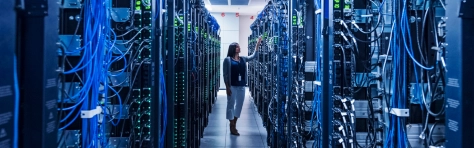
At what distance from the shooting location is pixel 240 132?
8.35 m

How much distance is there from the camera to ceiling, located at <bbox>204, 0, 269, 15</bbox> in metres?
14.4

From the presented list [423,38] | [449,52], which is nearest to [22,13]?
[449,52]

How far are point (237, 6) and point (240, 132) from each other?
8.33 metres

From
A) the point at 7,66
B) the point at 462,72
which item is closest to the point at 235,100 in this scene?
the point at 462,72

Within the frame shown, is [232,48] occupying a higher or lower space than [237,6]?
lower

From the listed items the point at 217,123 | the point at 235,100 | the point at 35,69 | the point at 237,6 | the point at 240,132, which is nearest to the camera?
the point at 35,69

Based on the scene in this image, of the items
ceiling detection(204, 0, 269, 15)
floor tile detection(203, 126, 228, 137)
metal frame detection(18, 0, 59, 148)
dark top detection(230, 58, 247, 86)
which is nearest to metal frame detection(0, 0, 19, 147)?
metal frame detection(18, 0, 59, 148)

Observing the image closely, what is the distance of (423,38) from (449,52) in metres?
0.79

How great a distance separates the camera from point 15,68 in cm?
170

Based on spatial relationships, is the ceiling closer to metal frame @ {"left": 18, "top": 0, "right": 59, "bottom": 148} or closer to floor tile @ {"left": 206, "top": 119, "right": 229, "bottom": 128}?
floor tile @ {"left": 206, "top": 119, "right": 229, "bottom": 128}

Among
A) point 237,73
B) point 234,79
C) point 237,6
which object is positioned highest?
point 237,6

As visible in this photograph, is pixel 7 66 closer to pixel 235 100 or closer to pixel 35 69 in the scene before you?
pixel 35 69

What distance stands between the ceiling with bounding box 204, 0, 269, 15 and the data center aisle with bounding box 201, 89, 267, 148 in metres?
4.71

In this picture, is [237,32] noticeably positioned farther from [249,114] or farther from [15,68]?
[15,68]
